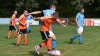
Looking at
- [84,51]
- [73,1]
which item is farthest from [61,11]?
[84,51]

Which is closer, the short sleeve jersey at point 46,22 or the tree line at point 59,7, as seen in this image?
the short sleeve jersey at point 46,22

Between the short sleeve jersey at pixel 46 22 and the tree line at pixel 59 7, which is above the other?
the short sleeve jersey at pixel 46 22

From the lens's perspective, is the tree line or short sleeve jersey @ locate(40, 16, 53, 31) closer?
short sleeve jersey @ locate(40, 16, 53, 31)

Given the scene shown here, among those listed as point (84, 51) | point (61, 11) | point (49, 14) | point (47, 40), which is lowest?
point (61, 11)

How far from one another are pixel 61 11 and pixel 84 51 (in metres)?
46.0

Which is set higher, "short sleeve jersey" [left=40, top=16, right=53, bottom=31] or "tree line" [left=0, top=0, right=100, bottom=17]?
"short sleeve jersey" [left=40, top=16, right=53, bottom=31]

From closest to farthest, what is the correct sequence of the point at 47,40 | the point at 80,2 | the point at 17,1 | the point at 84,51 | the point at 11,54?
the point at 47,40
the point at 11,54
the point at 84,51
the point at 80,2
the point at 17,1

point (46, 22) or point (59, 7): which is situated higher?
point (46, 22)

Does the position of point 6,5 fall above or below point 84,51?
below

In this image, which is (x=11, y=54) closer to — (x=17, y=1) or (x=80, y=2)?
(x=80, y=2)

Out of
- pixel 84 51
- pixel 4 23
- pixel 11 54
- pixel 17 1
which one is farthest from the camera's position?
pixel 17 1

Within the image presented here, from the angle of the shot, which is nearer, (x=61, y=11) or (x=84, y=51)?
(x=84, y=51)

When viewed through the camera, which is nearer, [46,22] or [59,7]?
[46,22]

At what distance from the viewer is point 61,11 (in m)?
58.8
